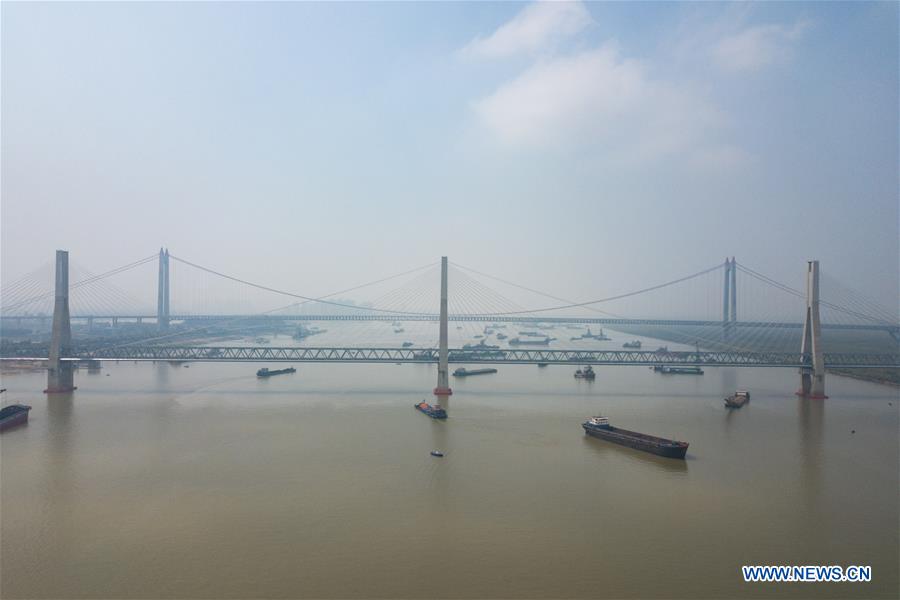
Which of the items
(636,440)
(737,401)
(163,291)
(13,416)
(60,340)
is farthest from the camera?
(163,291)

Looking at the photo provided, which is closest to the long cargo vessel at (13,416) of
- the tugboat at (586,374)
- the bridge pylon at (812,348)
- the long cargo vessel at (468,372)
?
the long cargo vessel at (468,372)

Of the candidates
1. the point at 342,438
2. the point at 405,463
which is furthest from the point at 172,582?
the point at 342,438

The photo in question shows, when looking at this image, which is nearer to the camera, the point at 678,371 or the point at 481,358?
the point at 481,358

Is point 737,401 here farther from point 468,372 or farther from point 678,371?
point 468,372

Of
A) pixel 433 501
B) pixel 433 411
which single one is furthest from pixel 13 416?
pixel 433 501

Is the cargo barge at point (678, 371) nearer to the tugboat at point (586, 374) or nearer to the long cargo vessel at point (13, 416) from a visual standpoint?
the tugboat at point (586, 374)

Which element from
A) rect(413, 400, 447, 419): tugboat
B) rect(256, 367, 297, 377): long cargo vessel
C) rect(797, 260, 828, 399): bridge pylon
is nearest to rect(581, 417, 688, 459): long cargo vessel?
rect(413, 400, 447, 419): tugboat
